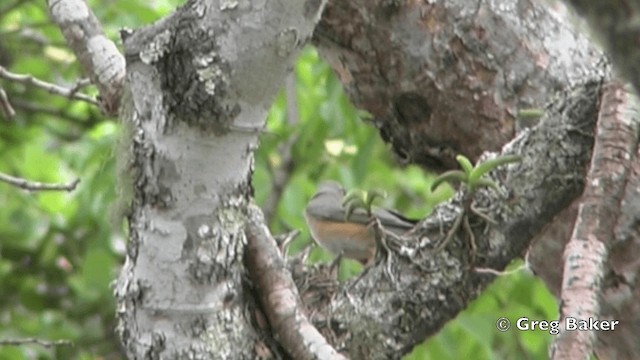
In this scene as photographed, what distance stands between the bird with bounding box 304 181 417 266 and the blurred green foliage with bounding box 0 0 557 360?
1.57 feet

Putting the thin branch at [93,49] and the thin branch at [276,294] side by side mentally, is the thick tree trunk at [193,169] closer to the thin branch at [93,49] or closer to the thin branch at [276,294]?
the thin branch at [276,294]

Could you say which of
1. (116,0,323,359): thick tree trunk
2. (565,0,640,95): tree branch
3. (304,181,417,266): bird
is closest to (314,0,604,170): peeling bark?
(304,181,417,266): bird

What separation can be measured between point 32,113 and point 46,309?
782mm

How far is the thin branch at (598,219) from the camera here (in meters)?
1.22

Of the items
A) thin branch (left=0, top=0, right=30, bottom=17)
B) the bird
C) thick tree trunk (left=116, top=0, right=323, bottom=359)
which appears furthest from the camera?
thin branch (left=0, top=0, right=30, bottom=17)

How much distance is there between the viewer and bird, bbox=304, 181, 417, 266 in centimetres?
237

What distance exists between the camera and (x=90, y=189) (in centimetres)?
372

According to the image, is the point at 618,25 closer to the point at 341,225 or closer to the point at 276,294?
the point at 276,294

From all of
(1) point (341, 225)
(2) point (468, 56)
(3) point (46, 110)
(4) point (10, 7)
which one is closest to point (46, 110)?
(3) point (46, 110)

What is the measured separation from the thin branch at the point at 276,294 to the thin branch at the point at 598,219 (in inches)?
18.2

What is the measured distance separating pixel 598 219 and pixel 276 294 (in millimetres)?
548

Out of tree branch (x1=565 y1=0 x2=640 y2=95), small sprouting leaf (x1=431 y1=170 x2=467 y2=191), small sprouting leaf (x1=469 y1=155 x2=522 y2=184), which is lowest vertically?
small sprouting leaf (x1=431 y1=170 x2=467 y2=191)

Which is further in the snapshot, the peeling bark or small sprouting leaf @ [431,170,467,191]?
the peeling bark

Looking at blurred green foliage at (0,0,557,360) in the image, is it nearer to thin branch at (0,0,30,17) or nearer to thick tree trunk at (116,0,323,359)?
thin branch at (0,0,30,17)
